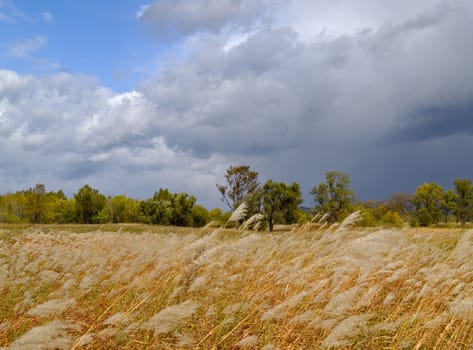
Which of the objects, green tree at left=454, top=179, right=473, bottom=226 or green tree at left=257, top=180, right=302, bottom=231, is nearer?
green tree at left=257, top=180, right=302, bottom=231

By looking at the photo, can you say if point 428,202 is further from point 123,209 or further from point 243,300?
point 243,300

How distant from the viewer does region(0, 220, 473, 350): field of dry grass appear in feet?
9.29

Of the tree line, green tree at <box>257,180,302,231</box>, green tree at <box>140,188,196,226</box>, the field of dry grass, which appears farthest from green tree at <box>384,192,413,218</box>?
the field of dry grass

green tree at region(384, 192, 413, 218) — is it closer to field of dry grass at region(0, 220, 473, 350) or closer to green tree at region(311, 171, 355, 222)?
green tree at region(311, 171, 355, 222)

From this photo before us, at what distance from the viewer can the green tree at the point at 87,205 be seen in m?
53.6

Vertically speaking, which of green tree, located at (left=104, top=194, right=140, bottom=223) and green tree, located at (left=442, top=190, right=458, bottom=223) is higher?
green tree, located at (left=104, top=194, right=140, bottom=223)

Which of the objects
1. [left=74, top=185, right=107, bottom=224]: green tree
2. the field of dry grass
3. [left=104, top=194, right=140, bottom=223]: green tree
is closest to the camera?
the field of dry grass

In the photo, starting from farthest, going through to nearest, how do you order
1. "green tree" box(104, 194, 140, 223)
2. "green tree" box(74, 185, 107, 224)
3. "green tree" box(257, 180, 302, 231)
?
"green tree" box(104, 194, 140, 223) < "green tree" box(74, 185, 107, 224) < "green tree" box(257, 180, 302, 231)

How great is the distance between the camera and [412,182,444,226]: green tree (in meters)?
54.2

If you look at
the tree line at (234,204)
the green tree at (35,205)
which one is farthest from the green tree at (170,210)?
the green tree at (35,205)

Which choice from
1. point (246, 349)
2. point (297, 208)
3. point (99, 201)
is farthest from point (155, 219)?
point (246, 349)

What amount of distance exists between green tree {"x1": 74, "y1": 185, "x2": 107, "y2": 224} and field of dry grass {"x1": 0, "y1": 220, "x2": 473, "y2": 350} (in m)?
50.3

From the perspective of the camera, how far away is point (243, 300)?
3.91 meters

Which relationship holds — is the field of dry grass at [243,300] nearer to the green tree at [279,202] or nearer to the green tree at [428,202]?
the green tree at [279,202]
